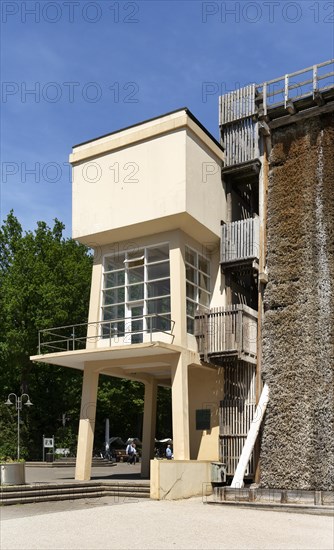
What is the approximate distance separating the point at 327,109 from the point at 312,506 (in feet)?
38.3

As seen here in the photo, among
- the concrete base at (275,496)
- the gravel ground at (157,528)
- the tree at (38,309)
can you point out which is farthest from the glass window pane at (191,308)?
the tree at (38,309)

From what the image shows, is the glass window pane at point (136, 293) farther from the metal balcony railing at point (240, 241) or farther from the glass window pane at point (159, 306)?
the metal balcony railing at point (240, 241)

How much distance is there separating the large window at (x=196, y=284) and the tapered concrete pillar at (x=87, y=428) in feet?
12.0

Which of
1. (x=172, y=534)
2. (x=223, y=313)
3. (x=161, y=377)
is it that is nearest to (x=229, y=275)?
(x=223, y=313)

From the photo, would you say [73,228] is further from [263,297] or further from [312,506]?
[312,506]

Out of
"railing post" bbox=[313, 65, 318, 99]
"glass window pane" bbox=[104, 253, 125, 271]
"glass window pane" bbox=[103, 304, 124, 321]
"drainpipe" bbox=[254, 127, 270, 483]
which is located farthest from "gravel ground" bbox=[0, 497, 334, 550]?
"railing post" bbox=[313, 65, 318, 99]

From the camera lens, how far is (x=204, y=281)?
872 inches

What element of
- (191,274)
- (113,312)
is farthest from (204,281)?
(113,312)

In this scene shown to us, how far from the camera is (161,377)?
973 inches

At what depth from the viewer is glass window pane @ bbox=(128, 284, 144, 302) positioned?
70.5 feet

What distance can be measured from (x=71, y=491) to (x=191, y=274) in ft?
24.9

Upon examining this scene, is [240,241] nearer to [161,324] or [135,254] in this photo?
[135,254]

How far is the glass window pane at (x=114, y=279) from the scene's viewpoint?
22.0 meters

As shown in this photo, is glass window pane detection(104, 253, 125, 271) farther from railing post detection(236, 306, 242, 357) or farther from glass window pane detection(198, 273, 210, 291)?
railing post detection(236, 306, 242, 357)
